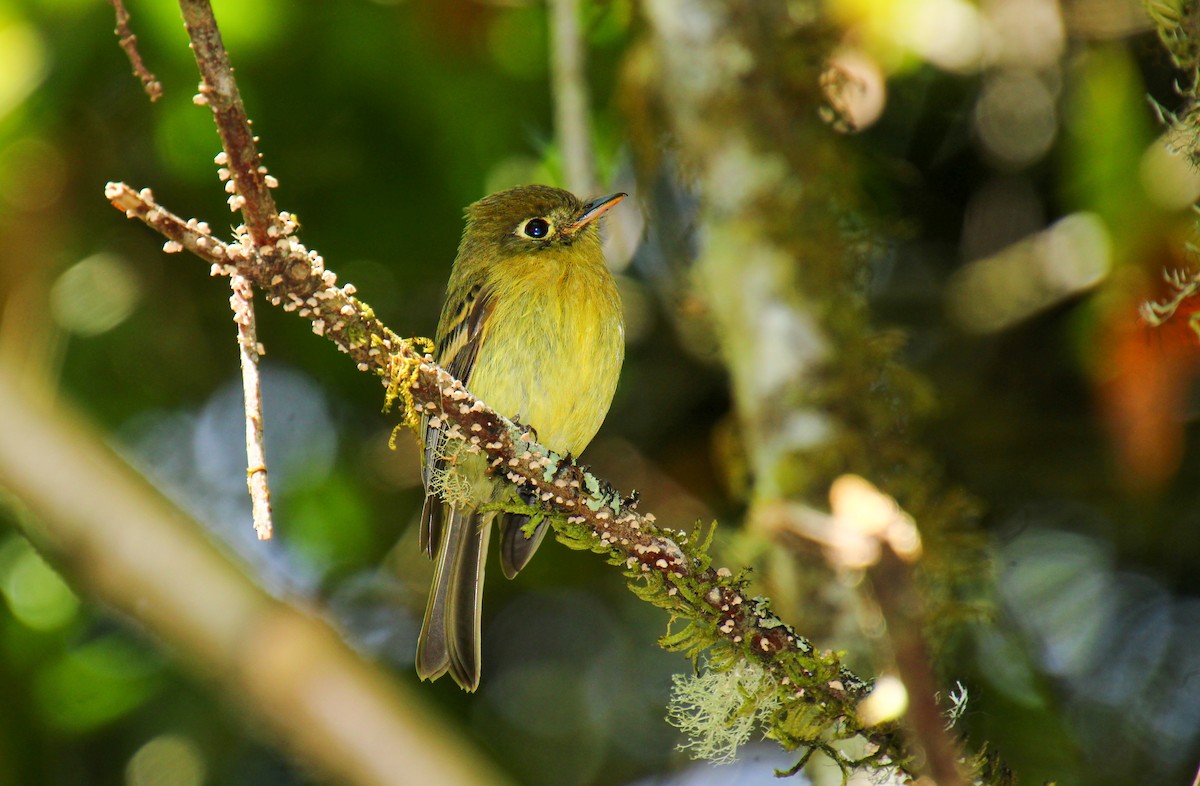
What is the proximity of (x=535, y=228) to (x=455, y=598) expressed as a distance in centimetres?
138

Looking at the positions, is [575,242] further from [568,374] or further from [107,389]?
[107,389]

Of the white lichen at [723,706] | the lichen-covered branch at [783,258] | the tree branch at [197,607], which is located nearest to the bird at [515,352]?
the lichen-covered branch at [783,258]

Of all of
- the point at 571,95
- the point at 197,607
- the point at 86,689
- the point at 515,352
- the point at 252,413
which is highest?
the point at 571,95

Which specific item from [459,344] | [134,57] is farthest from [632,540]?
[459,344]

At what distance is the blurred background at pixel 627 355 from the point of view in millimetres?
4172

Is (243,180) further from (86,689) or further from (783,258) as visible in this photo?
(86,689)

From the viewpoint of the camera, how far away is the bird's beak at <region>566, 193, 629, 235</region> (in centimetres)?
425

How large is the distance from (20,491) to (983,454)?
167 inches

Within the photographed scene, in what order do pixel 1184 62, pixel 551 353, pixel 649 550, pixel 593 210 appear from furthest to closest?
pixel 593 210, pixel 551 353, pixel 1184 62, pixel 649 550

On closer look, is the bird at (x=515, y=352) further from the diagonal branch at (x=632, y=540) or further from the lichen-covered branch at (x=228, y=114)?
the lichen-covered branch at (x=228, y=114)

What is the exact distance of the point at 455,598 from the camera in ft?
13.5

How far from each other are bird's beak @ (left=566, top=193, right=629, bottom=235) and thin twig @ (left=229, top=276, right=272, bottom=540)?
7.39 ft

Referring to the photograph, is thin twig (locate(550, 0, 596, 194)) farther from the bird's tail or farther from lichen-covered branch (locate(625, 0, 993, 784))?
the bird's tail

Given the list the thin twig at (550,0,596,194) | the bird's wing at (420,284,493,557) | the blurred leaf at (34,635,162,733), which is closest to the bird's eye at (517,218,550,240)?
the thin twig at (550,0,596,194)
